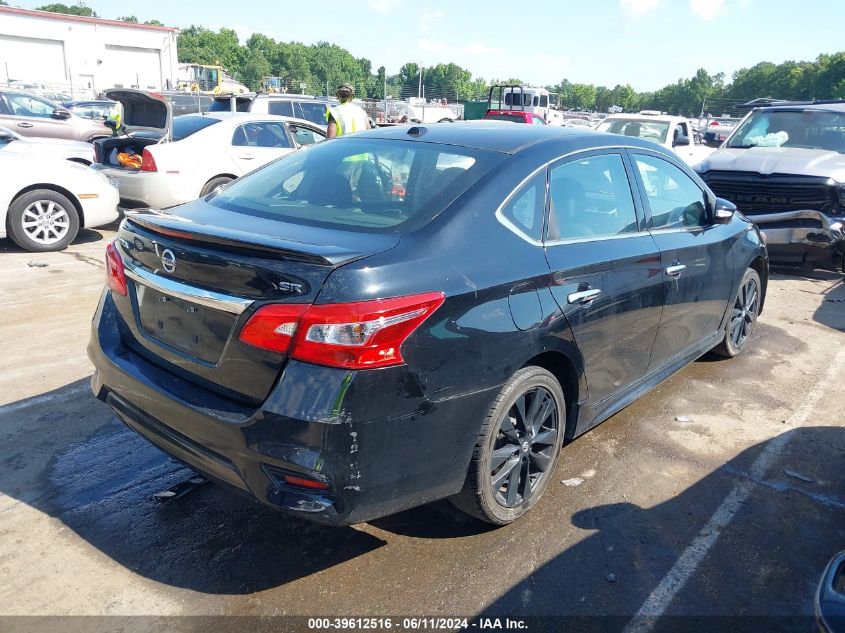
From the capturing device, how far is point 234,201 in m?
3.30

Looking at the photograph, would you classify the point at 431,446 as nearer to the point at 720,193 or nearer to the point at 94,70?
the point at 720,193

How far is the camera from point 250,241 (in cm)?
251

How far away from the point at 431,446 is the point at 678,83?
401ft

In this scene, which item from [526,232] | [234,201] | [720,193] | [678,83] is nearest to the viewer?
[526,232]

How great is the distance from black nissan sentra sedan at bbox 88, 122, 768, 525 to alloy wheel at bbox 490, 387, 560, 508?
0.01 m

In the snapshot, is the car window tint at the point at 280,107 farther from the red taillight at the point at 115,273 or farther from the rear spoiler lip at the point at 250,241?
the rear spoiler lip at the point at 250,241

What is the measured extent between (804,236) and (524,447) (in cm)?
617

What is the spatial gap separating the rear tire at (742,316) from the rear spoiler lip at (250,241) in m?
3.67

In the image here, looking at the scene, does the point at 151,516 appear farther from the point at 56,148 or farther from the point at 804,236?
the point at 56,148

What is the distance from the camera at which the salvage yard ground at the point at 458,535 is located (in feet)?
8.83

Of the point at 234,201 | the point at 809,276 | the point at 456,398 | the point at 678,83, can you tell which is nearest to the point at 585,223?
the point at 456,398

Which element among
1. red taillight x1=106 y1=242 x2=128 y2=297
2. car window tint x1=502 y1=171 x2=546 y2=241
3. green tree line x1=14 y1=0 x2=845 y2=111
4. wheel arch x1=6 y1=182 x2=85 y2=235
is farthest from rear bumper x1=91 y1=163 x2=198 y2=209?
green tree line x1=14 y1=0 x2=845 y2=111

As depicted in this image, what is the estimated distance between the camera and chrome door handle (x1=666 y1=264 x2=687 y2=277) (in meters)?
3.90

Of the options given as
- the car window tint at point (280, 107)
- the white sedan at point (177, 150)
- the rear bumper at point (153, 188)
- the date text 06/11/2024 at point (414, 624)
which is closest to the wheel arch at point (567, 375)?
the date text 06/11/2024 at point (414, 624)
